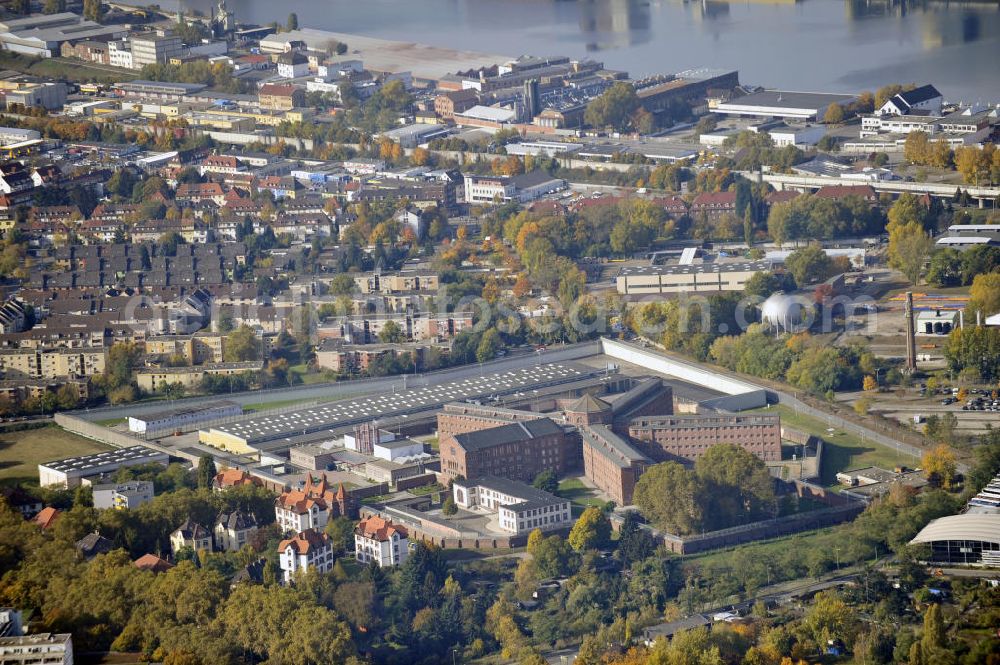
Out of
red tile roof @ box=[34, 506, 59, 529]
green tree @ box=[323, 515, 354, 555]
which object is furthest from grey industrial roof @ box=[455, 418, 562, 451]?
red tile roof @ box=[34, 506, 59, 529]

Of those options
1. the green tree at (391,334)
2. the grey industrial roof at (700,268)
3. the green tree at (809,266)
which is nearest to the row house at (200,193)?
the green tree at (391,334)

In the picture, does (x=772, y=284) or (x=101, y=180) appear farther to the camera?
(x=101, y=180)

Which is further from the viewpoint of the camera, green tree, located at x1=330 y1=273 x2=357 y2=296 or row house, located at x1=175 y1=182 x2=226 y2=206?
row house, located at x1=175 y1=182 x2=226 y2=206

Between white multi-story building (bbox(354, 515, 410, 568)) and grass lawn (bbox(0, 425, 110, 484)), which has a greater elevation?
grass lawn (bbox(0, 425, 110, 484))

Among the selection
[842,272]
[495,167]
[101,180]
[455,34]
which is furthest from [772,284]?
[455,34]

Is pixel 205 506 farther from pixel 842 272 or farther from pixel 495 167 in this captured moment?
Result: pixel 495 167

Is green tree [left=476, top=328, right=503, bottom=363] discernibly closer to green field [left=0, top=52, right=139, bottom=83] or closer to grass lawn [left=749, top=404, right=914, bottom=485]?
grass lawn [left=749, top=404, right=914, bottom=485]
